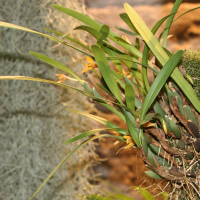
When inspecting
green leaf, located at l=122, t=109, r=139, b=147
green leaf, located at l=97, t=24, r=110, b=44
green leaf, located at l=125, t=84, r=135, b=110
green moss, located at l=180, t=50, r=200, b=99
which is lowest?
green leaf, located at l=122, t=109, r=139, b=147

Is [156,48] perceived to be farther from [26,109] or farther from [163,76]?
[26,109]

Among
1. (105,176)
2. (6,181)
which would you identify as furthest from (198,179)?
(105,176)

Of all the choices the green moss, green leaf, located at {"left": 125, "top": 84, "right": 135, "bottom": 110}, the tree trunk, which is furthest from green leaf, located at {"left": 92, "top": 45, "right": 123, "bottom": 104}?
the tree trunk

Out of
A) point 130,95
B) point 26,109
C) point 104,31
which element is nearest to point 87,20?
point 104,31

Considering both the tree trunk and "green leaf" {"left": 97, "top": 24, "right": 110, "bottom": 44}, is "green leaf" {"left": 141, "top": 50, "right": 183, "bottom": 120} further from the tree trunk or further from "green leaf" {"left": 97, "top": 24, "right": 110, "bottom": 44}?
the tree trunk

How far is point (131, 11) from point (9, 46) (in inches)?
31.7

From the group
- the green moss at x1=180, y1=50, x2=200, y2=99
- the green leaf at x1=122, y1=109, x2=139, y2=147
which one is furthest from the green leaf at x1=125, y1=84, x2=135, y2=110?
the green moss at x1=180, y1=50, x2=200, y2=99

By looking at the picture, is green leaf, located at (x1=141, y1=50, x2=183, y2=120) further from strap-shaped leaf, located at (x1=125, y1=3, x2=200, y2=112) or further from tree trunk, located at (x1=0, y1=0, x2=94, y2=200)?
tree trunk, located at (x1=0, y1=0, x2=94, y2=200)

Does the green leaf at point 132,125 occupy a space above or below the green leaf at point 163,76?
below

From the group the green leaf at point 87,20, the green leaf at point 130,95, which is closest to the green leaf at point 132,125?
the green leaf at point 130,95

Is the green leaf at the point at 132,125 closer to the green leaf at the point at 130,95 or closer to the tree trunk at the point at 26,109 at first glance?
the green leaf at the point at 130,95

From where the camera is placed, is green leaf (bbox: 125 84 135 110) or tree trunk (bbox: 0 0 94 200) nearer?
green leaf (bbox: 125 84 135 110)

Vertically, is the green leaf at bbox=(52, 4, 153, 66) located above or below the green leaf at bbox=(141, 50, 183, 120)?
above

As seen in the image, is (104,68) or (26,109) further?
(26,109)
